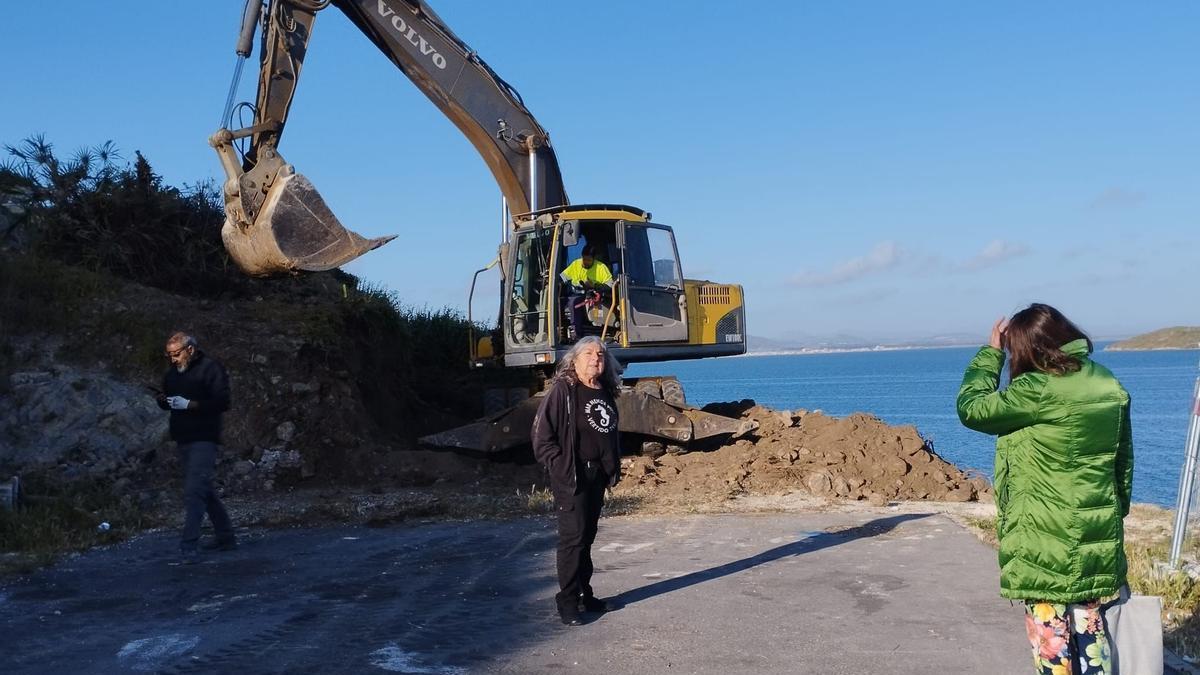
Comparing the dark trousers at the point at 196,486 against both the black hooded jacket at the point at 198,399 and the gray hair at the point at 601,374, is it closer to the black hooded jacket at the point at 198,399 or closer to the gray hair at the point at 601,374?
the black hooded jacket at the point at 198,399

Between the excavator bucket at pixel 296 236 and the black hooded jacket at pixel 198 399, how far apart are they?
2.41 meters

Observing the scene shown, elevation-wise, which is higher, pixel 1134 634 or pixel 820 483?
pixel 1134 634

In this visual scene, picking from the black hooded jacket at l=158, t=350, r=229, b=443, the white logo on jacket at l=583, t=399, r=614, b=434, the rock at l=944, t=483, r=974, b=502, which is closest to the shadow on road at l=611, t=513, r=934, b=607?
the white logo on jacket at l=583, t=399, r=614, b=434

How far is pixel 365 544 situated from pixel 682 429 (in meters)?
5.08

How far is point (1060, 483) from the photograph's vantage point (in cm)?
472

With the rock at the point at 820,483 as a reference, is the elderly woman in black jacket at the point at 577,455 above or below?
above

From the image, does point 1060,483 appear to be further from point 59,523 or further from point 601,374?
point 59,523

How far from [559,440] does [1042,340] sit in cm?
312

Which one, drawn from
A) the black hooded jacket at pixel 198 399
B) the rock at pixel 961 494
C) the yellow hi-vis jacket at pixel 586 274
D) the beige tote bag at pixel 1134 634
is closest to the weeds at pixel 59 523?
the black hooded jacket at pixel 198 399

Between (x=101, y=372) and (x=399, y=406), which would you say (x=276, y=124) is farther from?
(x=399, y=406)

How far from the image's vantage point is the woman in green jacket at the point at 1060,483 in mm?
4684

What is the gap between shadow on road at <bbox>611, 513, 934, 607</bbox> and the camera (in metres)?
7.98

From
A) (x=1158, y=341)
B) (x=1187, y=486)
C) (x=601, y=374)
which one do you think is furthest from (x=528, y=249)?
(x=1158, y=341)

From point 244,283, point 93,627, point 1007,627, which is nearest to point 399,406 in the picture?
point 244,283
